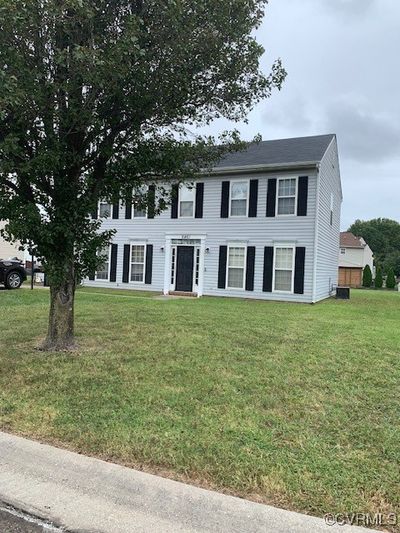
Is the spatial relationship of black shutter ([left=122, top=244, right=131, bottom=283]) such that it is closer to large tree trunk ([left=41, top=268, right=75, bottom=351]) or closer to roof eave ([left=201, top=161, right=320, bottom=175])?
roof eave ([left=201, top=161, right=320, bottom=175])

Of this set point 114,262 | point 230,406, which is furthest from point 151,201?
point 114,262

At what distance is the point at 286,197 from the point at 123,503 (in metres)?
13.6

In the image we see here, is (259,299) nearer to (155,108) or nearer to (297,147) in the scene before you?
(297,147)

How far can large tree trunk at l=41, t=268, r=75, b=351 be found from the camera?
6207mm

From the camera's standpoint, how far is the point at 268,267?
1542 cm

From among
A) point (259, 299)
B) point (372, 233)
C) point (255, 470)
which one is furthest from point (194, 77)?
point (372, 233)

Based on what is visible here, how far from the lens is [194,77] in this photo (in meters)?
5.96

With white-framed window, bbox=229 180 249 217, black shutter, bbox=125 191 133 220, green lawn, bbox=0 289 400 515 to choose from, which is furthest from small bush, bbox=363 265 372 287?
green lawn, bbox=0 289 400 515

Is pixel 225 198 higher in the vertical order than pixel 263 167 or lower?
lower

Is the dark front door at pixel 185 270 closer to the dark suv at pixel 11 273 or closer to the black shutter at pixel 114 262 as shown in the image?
the black shutter at pixel 114 262

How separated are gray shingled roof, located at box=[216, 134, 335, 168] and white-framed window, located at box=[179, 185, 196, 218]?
1546 millimetres

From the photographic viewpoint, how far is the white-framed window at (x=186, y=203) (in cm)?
1684

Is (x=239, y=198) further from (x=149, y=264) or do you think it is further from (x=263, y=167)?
(x=149, y=264)

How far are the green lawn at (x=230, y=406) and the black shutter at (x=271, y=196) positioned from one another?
320 inches
